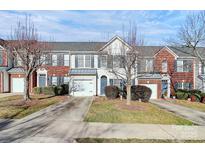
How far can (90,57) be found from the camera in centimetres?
3184

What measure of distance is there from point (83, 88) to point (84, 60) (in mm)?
3865

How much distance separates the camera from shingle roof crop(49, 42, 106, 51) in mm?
32719

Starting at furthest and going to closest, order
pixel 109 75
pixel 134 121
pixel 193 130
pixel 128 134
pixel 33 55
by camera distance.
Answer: pixel 109 75 → pixel 33 55 → pixel 134 121 → pixel 193 130 → pixel 128 134

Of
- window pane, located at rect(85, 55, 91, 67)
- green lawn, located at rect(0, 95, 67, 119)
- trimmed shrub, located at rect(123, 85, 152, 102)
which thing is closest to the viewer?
green lawn, located at rect(0, 95, 67, 119)

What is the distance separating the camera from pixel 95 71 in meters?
30.9

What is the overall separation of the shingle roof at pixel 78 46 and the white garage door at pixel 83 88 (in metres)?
4.69

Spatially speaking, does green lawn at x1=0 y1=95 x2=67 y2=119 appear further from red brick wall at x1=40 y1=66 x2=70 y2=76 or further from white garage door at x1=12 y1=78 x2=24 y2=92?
white garage door at x1=12 y1=78 x2=24 y2=92

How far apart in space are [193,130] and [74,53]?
75.0ft

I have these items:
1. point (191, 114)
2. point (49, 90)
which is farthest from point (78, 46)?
point (191, 114)

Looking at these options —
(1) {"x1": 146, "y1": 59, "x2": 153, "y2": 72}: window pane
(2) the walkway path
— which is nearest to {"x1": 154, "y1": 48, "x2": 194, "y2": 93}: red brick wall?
(1) {"x1": 146, "y1": 59, "x2": 153, "y2": 72}: window pane

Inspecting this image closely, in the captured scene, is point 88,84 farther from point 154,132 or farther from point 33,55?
point 154,132

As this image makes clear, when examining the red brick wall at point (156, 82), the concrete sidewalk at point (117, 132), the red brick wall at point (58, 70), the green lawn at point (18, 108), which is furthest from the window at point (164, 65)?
the concrete sidewalk at point (117, 132)

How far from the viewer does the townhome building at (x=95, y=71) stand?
30969 millimetres
